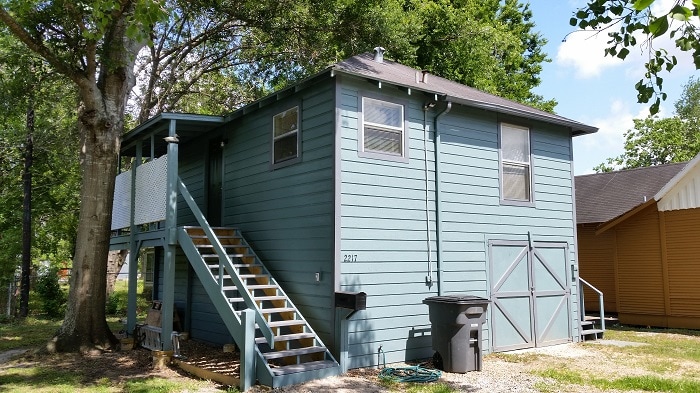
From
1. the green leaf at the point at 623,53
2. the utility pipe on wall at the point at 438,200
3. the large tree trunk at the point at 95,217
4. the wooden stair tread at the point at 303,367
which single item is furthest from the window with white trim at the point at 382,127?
the large tree trunk at the point at 95,217

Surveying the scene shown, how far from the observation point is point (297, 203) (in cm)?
854

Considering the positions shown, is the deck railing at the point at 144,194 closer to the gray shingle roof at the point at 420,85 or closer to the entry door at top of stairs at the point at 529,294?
the gray shingle roof at the point at 420,85

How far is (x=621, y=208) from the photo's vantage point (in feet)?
47.7

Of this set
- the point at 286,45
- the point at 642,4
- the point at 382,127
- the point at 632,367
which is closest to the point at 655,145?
the point at 286,45

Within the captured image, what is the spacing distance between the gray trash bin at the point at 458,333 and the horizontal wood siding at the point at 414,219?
70 centimetres

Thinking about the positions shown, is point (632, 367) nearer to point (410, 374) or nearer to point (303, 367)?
point (410, 374)

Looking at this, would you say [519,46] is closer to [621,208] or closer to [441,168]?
[621,208]

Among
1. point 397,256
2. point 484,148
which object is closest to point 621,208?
point 484,148

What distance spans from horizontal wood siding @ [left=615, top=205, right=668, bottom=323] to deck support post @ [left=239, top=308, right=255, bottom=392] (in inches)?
424

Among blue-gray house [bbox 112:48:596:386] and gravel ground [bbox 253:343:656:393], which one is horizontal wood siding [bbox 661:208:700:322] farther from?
gravel ground [bbox 253:343:656:393]

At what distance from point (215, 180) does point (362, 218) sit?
4481 millimetres

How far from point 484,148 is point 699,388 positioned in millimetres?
4843

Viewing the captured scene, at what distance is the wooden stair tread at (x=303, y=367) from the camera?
22.1 feet

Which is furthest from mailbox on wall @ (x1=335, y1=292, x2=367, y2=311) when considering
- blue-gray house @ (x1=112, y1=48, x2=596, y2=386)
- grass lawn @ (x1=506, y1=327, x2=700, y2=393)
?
Result: grass lawn @ (x1=506, y1=327, x2=700, y2=393)
